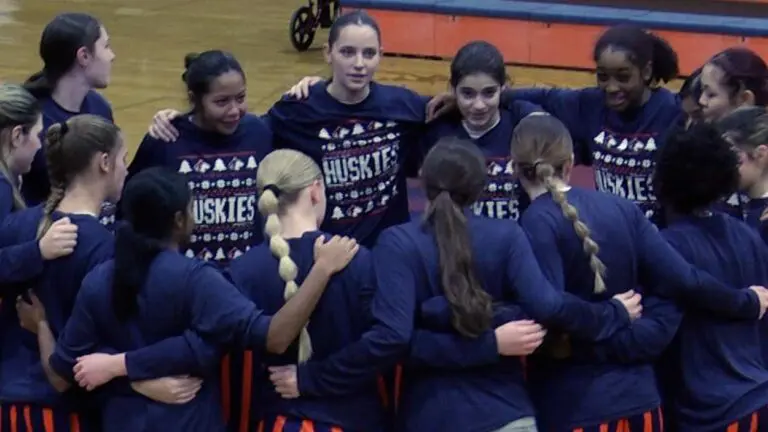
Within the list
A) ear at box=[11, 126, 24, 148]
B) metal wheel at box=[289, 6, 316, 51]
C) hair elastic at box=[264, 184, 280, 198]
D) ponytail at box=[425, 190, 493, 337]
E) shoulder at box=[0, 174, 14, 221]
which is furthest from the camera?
metal wheel at box=[289, 6, 316, 51]

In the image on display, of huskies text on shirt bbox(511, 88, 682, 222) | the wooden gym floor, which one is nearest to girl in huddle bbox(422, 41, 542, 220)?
huskies text on shirt bbox(511, 88, 682, 222)

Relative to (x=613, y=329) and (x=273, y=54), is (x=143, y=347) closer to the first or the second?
(x=613, y=329)

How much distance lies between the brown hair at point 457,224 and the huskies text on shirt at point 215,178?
116 cm

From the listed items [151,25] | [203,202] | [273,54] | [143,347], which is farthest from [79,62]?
[151,25]

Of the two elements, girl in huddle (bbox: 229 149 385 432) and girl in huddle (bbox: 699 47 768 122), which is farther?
girl in huddle (bbox: 699 47 768 122)

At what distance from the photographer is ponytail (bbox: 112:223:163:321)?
308 centimetres

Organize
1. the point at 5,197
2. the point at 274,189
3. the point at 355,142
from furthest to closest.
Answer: the point at 355,142 → the point at 5,197 → the point at 274,189

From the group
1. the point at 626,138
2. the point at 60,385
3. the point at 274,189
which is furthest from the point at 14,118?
the point at 626,138

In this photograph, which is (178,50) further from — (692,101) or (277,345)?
(277,345)

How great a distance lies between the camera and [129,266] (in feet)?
10.1

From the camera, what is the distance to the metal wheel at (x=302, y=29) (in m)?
11.3

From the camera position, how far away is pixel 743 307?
3.36 meters

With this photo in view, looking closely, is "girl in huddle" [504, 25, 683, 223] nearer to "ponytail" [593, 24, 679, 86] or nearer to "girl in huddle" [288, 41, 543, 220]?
"ponytail" [593, 24, 679, 86]

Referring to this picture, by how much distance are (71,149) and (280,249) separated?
0.69 m
